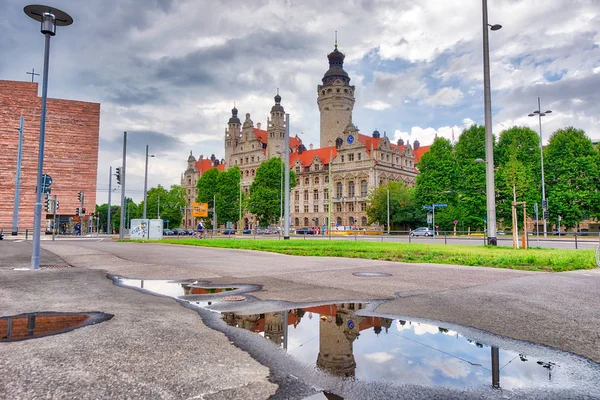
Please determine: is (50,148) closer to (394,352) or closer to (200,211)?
(200,211)

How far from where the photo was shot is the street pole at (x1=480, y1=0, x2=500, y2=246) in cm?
1955

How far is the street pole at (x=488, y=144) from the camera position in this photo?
64.1ft

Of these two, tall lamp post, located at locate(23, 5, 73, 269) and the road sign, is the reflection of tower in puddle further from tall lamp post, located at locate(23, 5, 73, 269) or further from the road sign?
the road sign

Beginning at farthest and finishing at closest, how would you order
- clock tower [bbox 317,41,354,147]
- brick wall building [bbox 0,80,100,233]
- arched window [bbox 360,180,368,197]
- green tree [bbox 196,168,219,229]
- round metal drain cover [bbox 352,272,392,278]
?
clock tower [bbox 317,41,354,147]
arched window [bbox 360,180,368,197]
green tree [bbox 196,168,219,229]
brick wall building [bbox 0,80,100,233]
round metal drain cover [bbox 352,272,392,278]

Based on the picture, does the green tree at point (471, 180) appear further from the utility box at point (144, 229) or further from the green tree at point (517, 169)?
the utility box at point (144, 229)

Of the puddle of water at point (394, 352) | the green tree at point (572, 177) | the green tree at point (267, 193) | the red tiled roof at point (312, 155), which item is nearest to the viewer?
the puddle of water at point (394, 352)

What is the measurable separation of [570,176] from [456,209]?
14.4 metres

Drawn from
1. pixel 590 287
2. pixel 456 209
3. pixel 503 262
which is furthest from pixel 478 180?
pixel 590 287

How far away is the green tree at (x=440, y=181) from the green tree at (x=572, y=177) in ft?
39.2

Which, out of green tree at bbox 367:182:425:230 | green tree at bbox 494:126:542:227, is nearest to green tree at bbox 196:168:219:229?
green tree at bbox 367:182:425:230

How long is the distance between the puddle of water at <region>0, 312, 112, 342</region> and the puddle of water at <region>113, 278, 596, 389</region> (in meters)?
1.76

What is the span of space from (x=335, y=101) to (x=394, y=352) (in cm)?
9768

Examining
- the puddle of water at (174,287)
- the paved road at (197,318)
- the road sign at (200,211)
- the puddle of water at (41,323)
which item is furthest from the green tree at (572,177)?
the puddle of water at (41,323)

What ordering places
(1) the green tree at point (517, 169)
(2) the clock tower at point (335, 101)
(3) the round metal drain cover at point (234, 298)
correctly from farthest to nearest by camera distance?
(2) the clock tower at point (335, 101) < (1) the green tree at point (517, 169) < (3) the round metal drain cover at point (234, 298)
